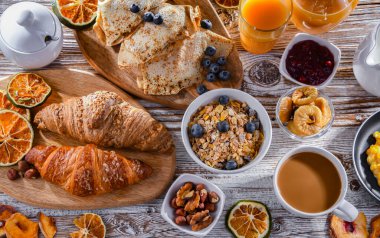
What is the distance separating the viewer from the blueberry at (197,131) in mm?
2453

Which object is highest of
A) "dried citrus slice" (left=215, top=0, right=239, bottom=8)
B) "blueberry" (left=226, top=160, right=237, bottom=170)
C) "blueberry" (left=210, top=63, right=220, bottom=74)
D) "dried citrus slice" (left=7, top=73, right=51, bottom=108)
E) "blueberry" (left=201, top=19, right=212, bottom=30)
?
"dried citrus slice" (left=215, top=0, right=239, bottom=8)

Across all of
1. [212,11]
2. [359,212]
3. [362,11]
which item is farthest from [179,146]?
[362,11]

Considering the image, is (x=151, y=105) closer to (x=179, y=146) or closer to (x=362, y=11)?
(x=179, y=146)

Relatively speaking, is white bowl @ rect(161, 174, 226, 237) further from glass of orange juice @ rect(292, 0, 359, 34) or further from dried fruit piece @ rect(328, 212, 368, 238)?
glass of orange juice @ rect(292, 0, 359, 34)

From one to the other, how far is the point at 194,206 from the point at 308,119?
0.66m

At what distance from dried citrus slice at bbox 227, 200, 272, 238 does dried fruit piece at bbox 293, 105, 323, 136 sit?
0.41 m

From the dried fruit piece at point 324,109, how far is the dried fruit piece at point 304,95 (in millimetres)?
33

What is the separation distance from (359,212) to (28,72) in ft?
5.70

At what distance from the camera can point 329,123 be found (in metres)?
2.55

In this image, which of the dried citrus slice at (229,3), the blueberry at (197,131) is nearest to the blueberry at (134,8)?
the dried citrus slice at (229,3)

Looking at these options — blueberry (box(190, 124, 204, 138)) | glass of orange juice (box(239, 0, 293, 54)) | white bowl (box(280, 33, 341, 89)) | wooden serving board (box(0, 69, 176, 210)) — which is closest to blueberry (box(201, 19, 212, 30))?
glass of orange juice (box(239, 0, 293, 54))

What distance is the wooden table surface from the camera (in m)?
2.61

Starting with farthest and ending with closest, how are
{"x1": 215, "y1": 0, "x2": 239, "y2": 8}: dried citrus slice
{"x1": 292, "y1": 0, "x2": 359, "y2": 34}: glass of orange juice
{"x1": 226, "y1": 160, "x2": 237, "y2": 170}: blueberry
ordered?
1. {"x1": 215, "y1": 0, "x2": 239, "y2": 8}: dried citrus slice
2. {"x1": 292, "y1": 0, "x2": 359, "y2": 34}: glass of orange juice
3. {"x1": 226, "y1": 160, "x2": 237, "y2": 170}: blueberry

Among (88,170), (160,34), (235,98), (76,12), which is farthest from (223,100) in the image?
(76,12)
